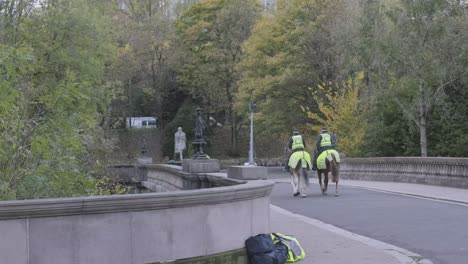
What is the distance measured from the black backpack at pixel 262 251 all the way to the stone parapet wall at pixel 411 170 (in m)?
13.5

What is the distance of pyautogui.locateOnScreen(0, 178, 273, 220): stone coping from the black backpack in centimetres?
62

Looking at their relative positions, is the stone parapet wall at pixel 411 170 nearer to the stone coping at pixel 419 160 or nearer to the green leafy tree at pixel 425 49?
the stone coping at pixel 419 160

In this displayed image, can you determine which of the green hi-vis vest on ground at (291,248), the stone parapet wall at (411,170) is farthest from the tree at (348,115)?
the green hi-vis vest on ground at (291,248)

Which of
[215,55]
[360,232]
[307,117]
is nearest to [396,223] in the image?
[360,232]

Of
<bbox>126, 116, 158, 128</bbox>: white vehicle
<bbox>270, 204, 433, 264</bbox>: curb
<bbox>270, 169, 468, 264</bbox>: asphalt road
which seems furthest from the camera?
<bbox>126, 116, 158, 128</bbox>: white vehicle

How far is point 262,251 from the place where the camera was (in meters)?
8.41

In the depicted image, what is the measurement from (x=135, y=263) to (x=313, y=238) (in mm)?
4613

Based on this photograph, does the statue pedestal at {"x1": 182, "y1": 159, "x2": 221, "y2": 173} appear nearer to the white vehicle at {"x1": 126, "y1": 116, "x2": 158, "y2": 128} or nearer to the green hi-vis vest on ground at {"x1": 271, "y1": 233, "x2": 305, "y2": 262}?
the green hi-vis vest on ground at {"x1": 271, "y1": 233, "x2": 305, "y2": 262}

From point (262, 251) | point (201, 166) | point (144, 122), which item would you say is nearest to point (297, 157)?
point (201, 166)

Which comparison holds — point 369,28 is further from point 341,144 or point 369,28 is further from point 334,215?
point 334,215

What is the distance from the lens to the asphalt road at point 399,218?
10.2 meters

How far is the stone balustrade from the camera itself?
21.8ft

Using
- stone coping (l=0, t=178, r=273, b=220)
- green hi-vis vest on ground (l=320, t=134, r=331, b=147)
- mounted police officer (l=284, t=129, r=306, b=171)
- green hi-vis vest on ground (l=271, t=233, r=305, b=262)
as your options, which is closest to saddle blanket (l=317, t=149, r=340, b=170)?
green hi-vis vest on ground (l=320, t=134, r=331, b=147)

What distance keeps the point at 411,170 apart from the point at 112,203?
19787 mm
